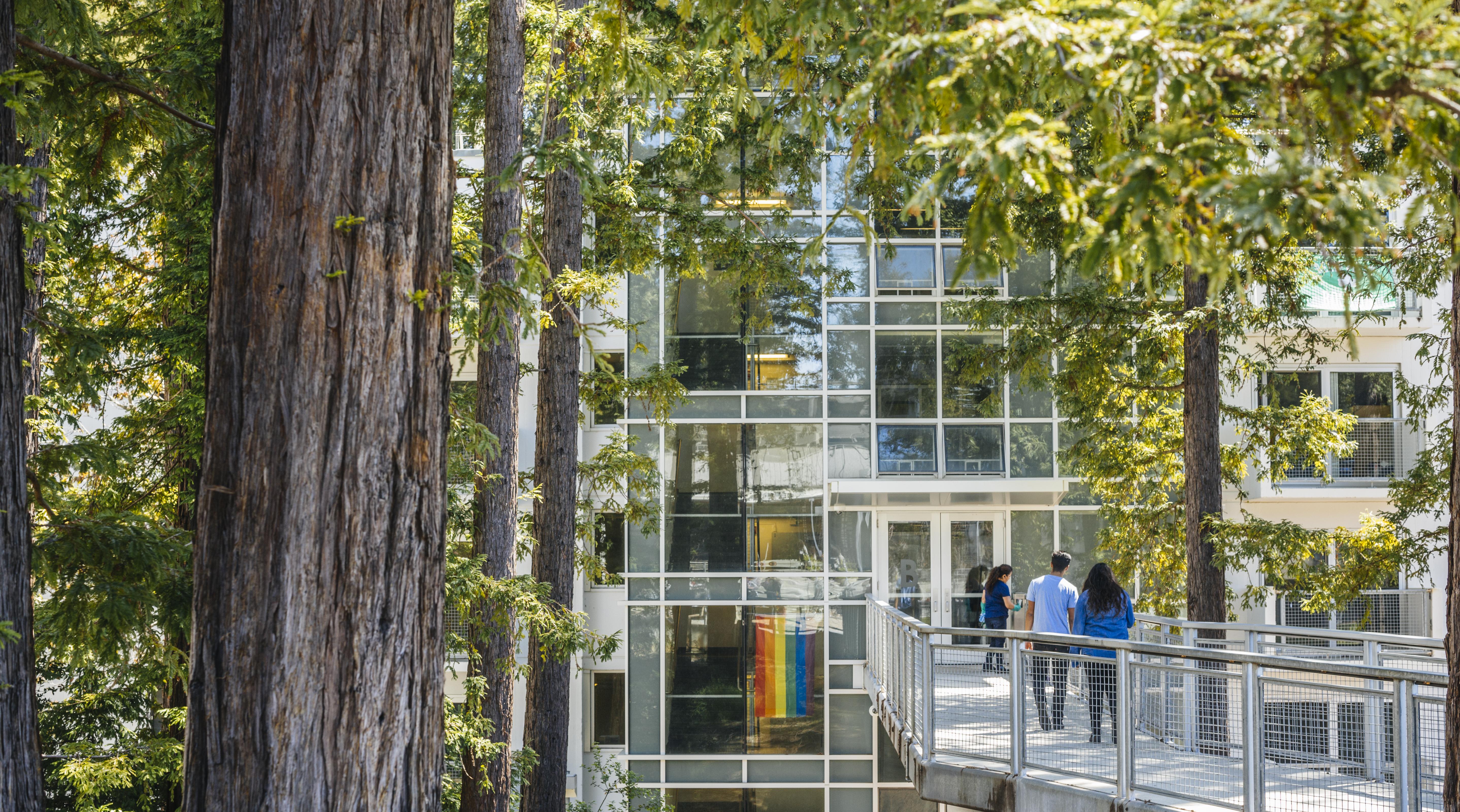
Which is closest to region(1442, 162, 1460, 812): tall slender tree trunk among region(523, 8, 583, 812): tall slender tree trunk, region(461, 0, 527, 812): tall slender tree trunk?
region(461, 0, 527, 812): tall slender tree trunk

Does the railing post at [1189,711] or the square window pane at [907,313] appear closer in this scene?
the railing post at [1189,711]

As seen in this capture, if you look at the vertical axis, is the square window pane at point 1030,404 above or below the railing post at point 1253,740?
above

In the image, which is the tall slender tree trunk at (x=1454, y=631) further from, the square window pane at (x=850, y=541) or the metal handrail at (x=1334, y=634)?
the square window pane at (x=850, y=541)

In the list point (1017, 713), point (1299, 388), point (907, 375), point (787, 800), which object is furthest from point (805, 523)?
point (1299, 388)

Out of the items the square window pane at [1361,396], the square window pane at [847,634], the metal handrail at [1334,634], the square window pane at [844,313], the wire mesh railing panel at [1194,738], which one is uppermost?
the square window pane at [844,313]

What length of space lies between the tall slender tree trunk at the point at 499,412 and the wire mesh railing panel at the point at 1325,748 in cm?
631

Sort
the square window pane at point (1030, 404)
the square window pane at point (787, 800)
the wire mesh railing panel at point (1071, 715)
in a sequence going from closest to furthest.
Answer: the wire mesh railing panel at point (1071, 715), the square window pane at point (787, 800), the square window pane at point (1030, 404)

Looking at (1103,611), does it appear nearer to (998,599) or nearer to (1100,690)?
(1100,690)

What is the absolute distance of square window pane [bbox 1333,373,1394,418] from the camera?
768 inches

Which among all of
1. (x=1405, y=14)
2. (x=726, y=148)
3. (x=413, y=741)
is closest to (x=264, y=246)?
(x=413, y=741)

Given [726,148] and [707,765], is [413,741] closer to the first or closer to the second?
[726,148]

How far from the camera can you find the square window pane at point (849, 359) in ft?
57.3

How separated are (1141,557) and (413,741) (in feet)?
45.0

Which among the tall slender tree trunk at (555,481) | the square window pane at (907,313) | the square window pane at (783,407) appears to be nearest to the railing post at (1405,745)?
the tall slender tree trunk at (555,481)
